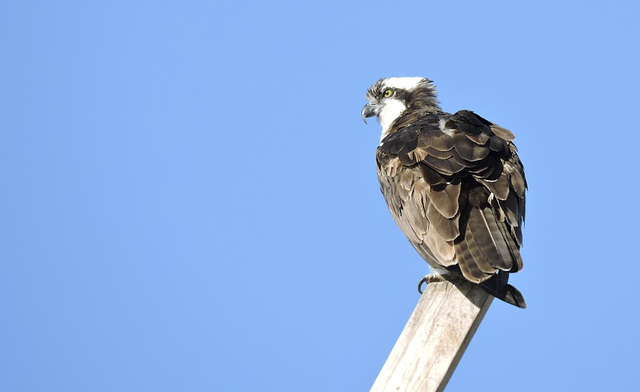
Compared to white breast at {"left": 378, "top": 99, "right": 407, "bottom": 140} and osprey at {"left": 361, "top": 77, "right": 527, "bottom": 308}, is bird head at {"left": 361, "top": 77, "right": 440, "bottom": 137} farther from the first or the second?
osprey at {"left": 361, "top": 77, "right": 527, "bottom": 308}

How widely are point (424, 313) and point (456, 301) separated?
0.19m

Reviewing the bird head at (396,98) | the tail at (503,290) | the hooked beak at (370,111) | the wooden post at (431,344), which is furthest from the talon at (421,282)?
the hooked beak at (370,111)

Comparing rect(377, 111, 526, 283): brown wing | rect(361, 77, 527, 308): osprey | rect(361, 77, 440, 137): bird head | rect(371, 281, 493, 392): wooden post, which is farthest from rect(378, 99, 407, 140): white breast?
rect(371, 281, 493, 392): wooden post

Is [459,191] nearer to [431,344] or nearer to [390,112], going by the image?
[431,344]

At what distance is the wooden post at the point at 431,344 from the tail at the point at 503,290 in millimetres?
398

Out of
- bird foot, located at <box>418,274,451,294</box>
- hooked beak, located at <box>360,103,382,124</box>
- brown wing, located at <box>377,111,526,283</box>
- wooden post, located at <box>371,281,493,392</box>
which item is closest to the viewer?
wooden post, located at <box>371,281,493,392</box>

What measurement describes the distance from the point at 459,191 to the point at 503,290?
3.69 feet

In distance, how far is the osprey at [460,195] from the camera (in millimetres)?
5039

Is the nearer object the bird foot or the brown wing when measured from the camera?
the brown wing

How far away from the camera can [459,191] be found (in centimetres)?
561

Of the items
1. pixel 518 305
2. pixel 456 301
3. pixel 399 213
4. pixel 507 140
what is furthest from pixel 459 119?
pixel 456 301

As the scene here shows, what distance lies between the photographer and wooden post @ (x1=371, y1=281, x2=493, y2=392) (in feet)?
12.3

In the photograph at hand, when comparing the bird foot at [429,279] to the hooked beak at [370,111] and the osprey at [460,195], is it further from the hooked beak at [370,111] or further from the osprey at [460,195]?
the hooked beak at [370,111]

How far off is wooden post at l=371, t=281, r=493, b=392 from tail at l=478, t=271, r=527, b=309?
0.40 metres
